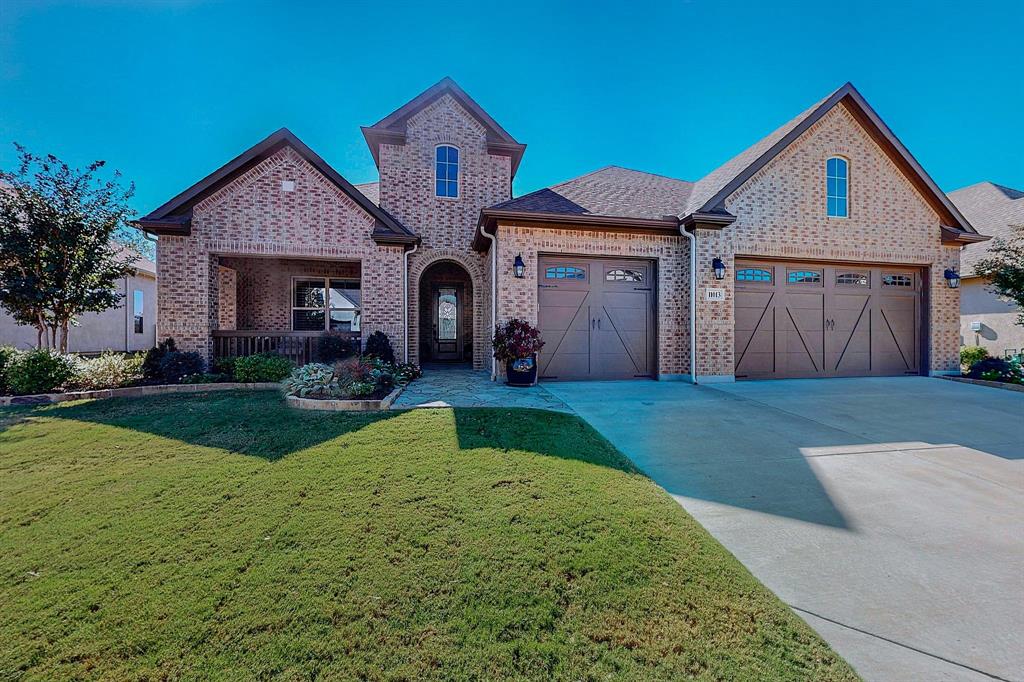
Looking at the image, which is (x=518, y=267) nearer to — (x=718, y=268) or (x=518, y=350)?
(x=518, y=350)

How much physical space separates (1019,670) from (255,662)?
3430 millimetres

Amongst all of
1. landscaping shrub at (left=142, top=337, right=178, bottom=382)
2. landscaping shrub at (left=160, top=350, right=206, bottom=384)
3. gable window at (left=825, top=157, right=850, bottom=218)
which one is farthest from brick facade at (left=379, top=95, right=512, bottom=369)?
gable window at (left=825, top=157, right=850, bottom=218)

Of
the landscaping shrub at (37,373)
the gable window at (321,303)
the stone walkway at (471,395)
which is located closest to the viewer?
the stone walkway at (471,395)

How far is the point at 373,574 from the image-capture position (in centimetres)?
244

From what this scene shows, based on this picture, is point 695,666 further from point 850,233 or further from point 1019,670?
point 850,233

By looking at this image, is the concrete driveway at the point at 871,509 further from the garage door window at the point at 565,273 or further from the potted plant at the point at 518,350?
the garage door window at the point at 565,273

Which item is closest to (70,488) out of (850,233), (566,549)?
(566,549)

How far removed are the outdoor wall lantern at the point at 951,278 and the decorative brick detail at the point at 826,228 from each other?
127 mm

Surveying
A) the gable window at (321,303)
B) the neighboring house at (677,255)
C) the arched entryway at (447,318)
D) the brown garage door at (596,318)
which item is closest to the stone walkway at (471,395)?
the brown garage door at (596,318)

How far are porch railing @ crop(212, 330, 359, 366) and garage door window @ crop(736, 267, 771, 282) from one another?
A: 9766 mm

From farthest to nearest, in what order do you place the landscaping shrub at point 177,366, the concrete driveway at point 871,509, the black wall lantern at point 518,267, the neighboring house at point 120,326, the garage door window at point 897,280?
1. the neighboring house at point 120,326
2. the garage door window at point 897,280
3. the black wall lantern at point 518,267
4. the landscaping shrub at point 177,366
5. the concrete driveway at point 871,509

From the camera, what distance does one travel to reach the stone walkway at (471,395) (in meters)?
6.65

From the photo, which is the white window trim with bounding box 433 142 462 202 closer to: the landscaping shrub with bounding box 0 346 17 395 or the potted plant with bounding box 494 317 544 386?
the potted plant with bounding box 494 317 544 386

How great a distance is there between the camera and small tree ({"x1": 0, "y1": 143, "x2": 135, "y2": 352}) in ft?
28.0
